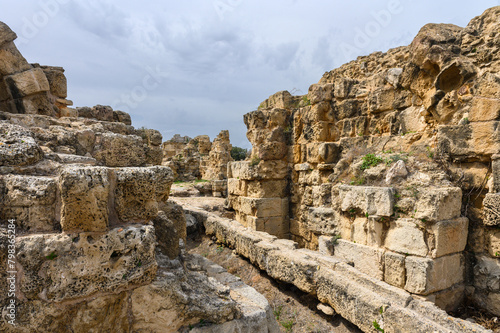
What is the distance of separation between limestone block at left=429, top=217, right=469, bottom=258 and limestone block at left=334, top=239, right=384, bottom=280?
2.10 ft

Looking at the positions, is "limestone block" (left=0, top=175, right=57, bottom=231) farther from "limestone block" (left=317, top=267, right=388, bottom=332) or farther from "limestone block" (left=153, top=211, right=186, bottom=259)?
"limestone block" (left=317, top=267, right=388, bottom=332)

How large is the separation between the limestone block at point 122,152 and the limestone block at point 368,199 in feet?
9.78

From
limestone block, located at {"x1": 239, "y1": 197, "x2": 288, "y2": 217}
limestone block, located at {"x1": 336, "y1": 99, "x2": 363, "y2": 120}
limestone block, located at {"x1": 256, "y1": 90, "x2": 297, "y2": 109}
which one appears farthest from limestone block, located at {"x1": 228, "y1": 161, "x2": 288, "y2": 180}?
limestone block, located at {"x1": 336, "y1": 99, "x2": 363, "y2": 120}

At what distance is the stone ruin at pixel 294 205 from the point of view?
5.17 feet

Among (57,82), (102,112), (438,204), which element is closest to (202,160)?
(102,112)

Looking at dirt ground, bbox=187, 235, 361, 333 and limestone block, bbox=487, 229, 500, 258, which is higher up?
limestone block, bbox=487, 229, 500, 258

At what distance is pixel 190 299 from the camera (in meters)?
1.91

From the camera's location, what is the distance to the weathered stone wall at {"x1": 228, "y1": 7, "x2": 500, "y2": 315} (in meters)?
3.41

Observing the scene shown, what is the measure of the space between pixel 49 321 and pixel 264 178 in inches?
228

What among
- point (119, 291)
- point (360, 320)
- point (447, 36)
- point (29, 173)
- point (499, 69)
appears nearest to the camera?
point (119, 291)

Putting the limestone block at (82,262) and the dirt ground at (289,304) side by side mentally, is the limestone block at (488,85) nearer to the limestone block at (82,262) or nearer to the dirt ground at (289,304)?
the dirt ground at (289,304)

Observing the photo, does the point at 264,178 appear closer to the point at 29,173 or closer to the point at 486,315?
the point at 486,315

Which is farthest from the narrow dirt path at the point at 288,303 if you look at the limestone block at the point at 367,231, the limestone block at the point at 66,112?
the limestone block at the point at 66,112

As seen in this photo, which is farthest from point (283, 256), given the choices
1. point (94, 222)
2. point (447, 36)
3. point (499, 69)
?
point (447, 36)
